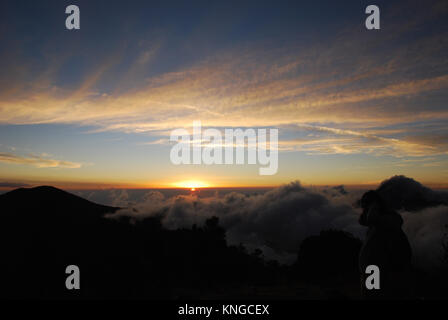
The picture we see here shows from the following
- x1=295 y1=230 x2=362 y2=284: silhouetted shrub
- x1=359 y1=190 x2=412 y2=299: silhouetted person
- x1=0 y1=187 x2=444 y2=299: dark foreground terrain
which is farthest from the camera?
x1=295 y1=230 x2=362 y2=284: silhouetted shrub

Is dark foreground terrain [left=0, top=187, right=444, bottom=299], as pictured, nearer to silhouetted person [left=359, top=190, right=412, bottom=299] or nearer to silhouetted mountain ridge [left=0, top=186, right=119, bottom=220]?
silhouetted person [left=359, top=190, right=412, bottom=299]

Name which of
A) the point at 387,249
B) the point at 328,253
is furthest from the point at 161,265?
the point at 387,249

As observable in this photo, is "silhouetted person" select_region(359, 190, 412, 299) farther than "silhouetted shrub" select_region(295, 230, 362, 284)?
No

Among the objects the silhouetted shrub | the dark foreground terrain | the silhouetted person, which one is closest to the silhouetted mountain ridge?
the dark foreground terrain

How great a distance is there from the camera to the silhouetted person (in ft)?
20.0

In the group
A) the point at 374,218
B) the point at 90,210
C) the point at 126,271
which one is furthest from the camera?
the point at 90,210

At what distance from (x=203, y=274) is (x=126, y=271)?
656 centimetres

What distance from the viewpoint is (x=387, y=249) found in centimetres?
619

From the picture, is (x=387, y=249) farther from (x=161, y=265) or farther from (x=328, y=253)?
(x=328, y=253)

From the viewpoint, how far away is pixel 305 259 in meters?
33.1
